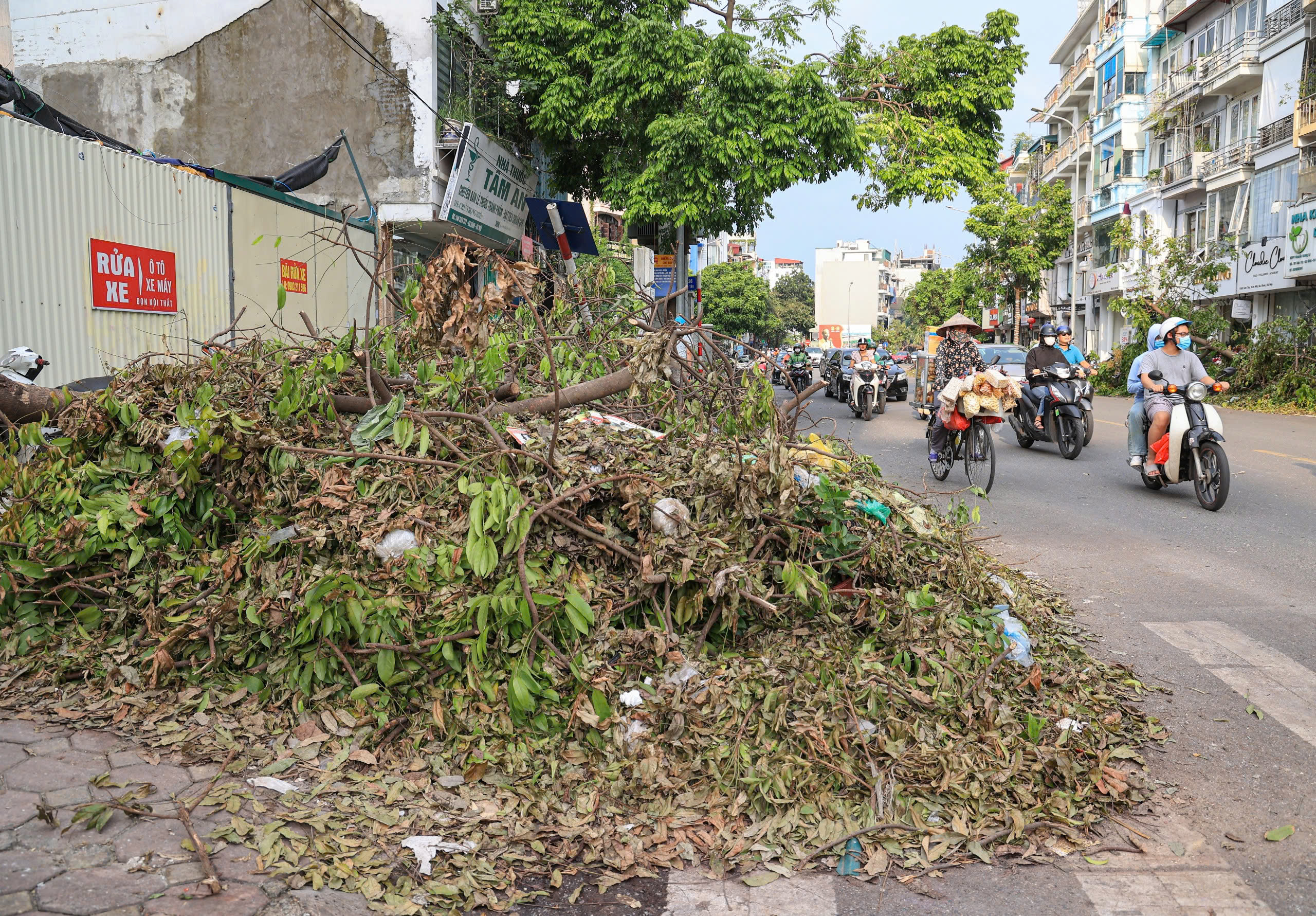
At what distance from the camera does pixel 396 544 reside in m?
4.15

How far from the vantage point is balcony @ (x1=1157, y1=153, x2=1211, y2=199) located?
129 ft

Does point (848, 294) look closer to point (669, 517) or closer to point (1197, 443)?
point (1197, 443)

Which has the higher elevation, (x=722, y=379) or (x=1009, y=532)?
(x=722, y=379)

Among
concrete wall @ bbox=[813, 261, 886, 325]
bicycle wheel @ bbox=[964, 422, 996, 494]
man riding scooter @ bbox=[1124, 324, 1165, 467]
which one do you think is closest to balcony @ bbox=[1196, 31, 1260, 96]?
concrete wall @ bbox=[813, 261, 886, 325]

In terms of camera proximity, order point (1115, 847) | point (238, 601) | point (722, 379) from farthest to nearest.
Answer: point (722, 379) < point (238, 601) < point (1115, 847)

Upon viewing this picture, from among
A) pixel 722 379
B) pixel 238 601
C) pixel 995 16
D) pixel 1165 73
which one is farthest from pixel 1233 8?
A: pixel 238 601

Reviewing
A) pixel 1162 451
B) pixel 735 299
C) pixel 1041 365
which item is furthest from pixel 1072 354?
pixel 735 299

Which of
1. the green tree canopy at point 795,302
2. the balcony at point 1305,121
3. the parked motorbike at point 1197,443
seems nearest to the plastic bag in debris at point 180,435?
the parked motorbike at point 1197,443

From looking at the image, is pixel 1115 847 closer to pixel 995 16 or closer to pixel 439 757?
pixel 439 757

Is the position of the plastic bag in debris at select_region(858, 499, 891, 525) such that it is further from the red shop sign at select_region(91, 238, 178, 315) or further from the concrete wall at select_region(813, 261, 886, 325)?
the concrete wall at select_region(813, 261, 886, 325)

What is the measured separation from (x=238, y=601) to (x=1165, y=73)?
52.1m

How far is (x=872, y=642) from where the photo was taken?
412 centimetres

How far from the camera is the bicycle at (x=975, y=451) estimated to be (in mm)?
9594

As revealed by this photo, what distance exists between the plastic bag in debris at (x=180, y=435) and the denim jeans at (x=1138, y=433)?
28.1ft
